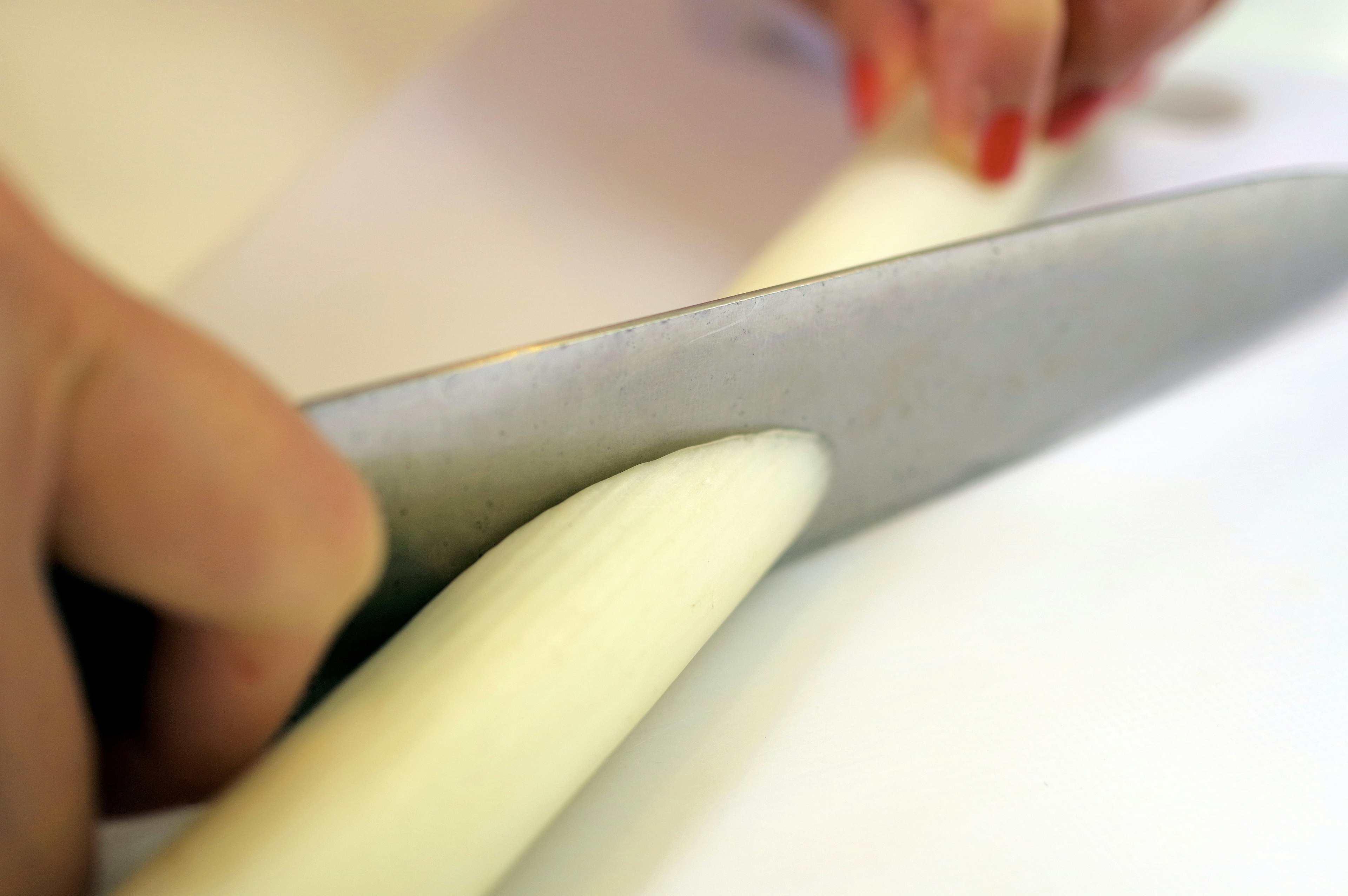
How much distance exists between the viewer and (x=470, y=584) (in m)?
0.47

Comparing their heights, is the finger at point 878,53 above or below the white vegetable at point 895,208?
above

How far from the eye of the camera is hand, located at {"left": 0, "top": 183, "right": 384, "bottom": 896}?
280mm

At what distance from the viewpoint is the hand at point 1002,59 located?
758 millimetres

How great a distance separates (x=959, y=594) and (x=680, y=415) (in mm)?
219

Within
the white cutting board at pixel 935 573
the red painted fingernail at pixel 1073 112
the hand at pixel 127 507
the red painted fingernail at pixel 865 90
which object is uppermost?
the hand at pixel 127 507

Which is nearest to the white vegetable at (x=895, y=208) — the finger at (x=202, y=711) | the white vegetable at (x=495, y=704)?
the white vegetable at (x=495, y=704)

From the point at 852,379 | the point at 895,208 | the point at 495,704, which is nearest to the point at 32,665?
the point at 495,704

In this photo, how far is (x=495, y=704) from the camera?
0.43 metres

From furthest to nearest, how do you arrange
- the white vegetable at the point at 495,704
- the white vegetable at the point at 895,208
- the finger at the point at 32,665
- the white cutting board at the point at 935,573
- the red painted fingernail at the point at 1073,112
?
the red painted fingernail at the point at 1073,112
the white vegetable at the point at 895,208
the white cutting board at the point at 935,573
the white vegetable at the point at 495,704
the finger at the point at 32,665

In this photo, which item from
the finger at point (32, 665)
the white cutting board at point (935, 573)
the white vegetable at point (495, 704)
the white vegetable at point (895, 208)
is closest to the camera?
the finger at point (32, 665)

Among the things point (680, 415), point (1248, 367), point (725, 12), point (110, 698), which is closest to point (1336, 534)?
point (1248, 367)

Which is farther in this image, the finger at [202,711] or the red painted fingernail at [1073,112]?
the red painted fingernail at [1073,112]

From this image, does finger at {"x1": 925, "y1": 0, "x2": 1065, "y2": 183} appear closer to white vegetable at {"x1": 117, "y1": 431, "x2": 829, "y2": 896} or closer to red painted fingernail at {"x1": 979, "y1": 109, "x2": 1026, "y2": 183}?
red painted fingernail at {"x1": 979, "y1": 109, "x2": 1026, "y2": 183}

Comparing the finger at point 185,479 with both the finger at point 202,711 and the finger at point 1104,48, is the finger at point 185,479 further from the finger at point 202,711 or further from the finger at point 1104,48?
the finger at point 1104,48
